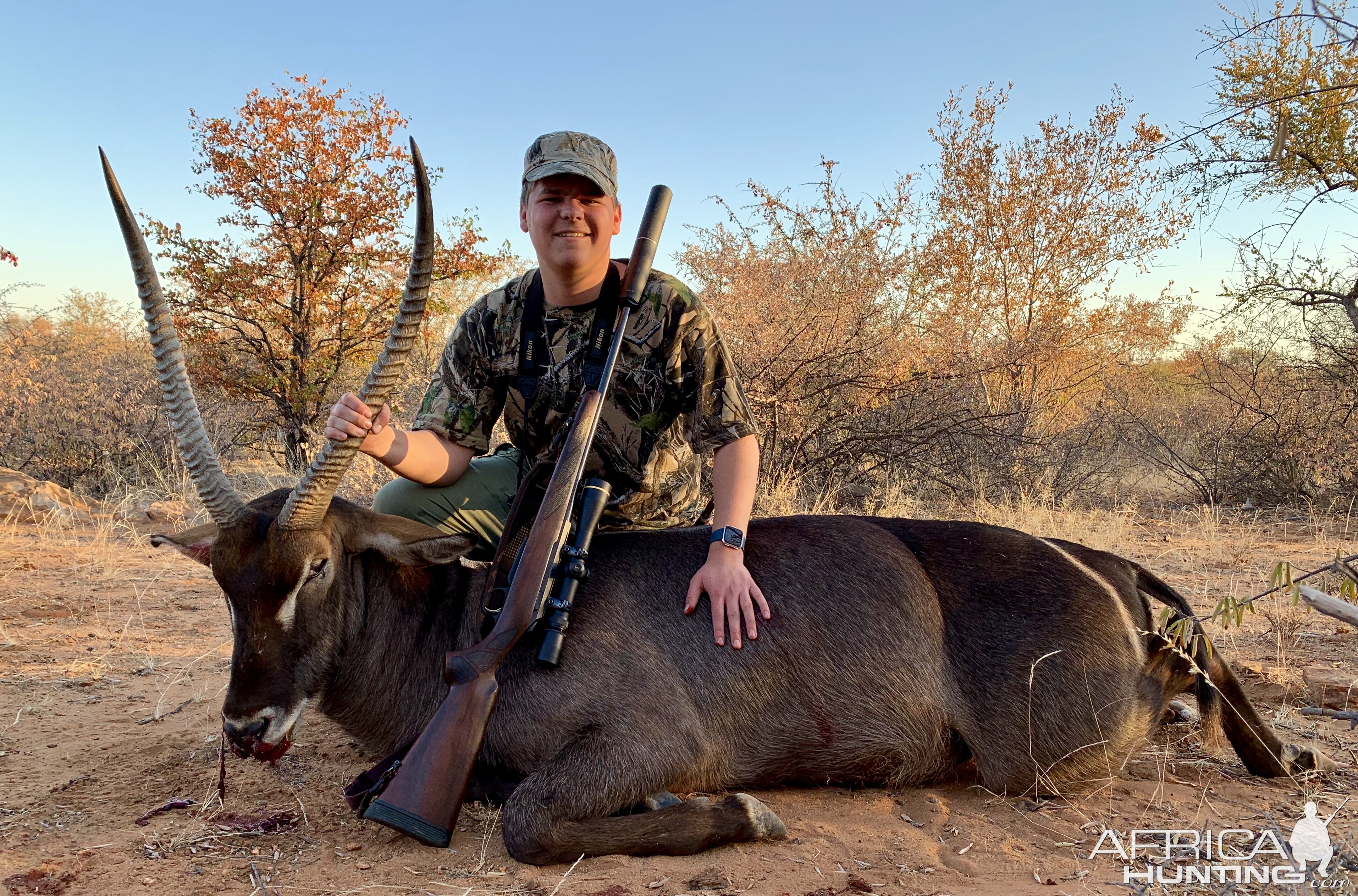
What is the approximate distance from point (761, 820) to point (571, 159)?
118 inches

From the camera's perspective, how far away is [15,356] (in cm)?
1603

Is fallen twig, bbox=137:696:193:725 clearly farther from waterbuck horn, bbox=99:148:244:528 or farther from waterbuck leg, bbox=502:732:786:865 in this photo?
waterbuck leg, bbox=502:732:786:865

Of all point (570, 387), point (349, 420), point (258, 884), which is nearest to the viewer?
point (258, 884)

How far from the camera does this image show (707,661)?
12.6 ft

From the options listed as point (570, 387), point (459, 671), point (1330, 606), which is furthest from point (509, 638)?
point (1330, 606)

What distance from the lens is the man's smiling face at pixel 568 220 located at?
14.4 feet

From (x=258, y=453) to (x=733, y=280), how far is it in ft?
37.7

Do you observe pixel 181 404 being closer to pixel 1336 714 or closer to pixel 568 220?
pixel 568 220

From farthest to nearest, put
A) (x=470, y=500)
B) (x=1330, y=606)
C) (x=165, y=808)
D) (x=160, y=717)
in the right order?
(x=470, y=500)
(x=160, y=717)
(x=165, y=808)
(x=1330, y=606)

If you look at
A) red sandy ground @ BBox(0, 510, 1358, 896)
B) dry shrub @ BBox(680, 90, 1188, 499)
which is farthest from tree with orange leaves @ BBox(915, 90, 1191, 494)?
red sandy ground @ BBox(0, 510, 1358, 896)

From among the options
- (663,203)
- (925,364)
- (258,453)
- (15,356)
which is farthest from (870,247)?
(15,356)

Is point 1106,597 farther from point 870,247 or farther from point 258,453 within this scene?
point 258,453

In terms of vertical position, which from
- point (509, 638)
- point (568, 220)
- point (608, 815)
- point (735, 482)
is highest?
point (568, 220)

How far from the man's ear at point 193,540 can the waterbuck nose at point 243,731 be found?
76cm
